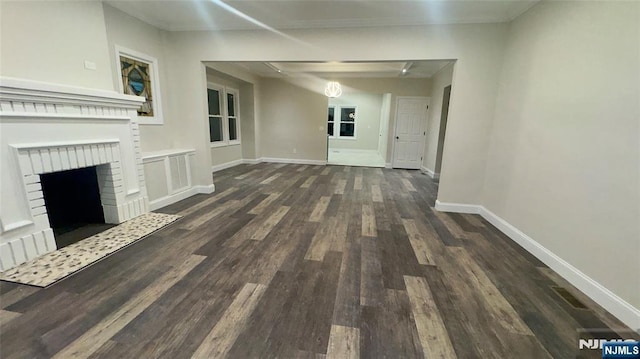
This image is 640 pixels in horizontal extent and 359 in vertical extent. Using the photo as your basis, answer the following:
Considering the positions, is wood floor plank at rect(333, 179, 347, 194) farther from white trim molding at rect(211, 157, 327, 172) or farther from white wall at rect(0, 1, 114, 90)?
white wall at rect(0, 1, 114, 90)

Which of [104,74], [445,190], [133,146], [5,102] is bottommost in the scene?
[445,190]

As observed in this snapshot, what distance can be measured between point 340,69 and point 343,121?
6096 mm

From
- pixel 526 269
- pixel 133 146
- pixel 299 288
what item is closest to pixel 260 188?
pixel 133 146

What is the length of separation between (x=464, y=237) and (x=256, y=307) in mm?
2615

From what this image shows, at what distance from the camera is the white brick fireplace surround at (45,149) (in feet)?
7.32

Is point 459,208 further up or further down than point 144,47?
further down

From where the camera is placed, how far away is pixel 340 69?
277 inches

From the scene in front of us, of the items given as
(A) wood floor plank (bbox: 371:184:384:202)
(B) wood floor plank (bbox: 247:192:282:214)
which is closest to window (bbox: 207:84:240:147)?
(B) wood floor plank (bbox: 247:192:282:214)

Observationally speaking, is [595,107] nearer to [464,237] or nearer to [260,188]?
[464,237]

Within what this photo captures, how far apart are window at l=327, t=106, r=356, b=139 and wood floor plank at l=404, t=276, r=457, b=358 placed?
37.2ft

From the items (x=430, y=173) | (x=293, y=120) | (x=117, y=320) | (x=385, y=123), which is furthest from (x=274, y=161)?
(x=117, y=320)

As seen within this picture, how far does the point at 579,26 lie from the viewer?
232cm

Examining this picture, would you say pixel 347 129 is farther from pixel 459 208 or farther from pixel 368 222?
pixel 368 222

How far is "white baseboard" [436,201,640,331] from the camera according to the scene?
1785mm
